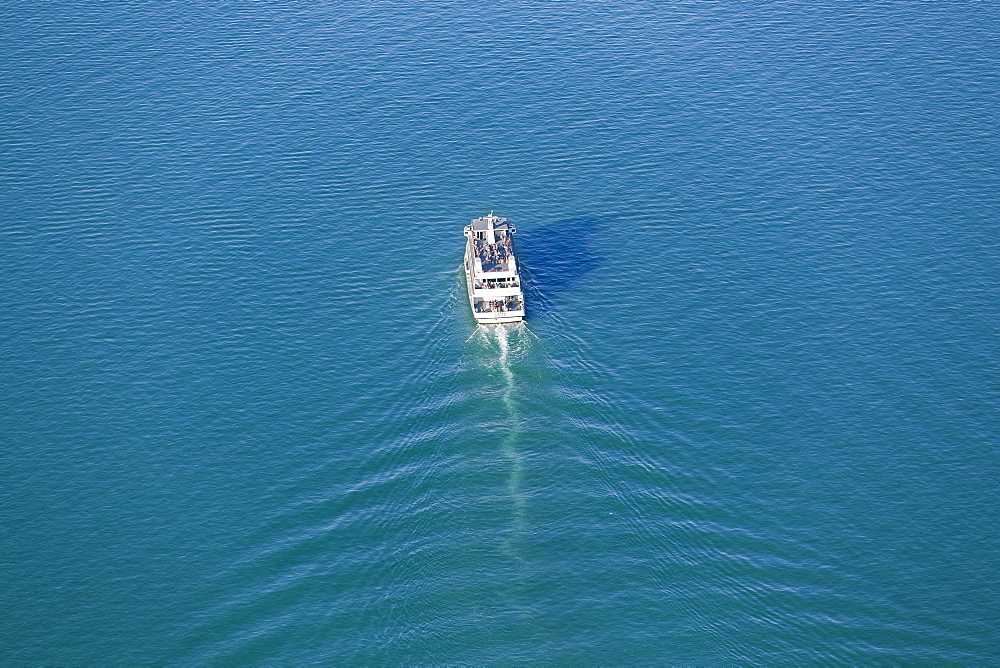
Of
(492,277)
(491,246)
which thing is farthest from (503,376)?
(491,246)

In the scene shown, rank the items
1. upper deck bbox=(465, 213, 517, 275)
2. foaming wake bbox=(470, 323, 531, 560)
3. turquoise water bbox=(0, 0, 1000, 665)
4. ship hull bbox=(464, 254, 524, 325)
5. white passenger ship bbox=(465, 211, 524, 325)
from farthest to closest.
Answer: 1. upper deck bbox=(465, 213, 517, 275)
2. white passenger ship bbox=(465, 211, 524, 325)
3. ship hull bbox=(464, 254, 524, 325)
4. foaming wake bbox=(470, 323, 531, 560)
5. turquoise water bbox=(0, 0, 1000, 665)

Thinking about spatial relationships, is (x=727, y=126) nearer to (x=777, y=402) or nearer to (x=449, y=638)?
(x=777, y=402)

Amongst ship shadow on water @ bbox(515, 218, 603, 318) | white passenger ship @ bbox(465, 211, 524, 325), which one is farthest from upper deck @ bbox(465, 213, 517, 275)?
ship shadow on water @ bbox(515, 218, 603, 318)

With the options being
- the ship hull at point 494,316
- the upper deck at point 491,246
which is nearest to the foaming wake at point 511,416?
the ship hull at point 494,316

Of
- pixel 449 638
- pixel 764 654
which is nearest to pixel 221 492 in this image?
pixel 449 638

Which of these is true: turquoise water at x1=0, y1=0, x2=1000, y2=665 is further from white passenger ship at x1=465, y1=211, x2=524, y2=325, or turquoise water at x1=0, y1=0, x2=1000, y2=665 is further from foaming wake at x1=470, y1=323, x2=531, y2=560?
white passenger ship at x1=465, y1=211, x2=524, y2=325

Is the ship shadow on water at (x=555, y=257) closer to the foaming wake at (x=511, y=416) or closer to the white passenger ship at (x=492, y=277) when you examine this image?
the white passenger ship at (x=492, y=277)
